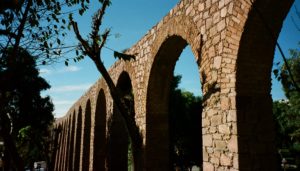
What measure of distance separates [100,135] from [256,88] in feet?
33.0

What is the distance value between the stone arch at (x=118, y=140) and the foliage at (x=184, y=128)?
809cm

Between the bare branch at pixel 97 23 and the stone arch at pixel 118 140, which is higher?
the bare branch at pixel 97 23

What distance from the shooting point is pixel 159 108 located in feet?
25.8

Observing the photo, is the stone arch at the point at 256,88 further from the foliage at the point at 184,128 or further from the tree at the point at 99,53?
the foliage at the point at 184,128

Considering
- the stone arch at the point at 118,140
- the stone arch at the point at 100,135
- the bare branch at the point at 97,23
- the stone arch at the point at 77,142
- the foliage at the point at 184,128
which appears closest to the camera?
the bare branch at the point at 97,23

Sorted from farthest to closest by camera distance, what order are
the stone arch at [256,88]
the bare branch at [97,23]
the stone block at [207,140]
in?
1. the bare branch at [97,23]
2. the stone block at [207,140]
3. the stone arch at [256,88]

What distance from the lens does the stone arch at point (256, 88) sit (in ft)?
14.0

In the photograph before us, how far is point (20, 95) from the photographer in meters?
21.8

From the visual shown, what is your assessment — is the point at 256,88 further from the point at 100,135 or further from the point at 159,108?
the point at 100,135

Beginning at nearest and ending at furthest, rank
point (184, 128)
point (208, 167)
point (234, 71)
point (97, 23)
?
1. point (234, 71)
2. point (208, 167)
3. point (97, 23)
4. point (184, 128)

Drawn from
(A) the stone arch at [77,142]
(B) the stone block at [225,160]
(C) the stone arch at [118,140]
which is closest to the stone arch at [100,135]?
(C) the stone arch at [118,140]

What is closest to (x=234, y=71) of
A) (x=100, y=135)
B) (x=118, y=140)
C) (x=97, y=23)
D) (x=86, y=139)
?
(x=97, y=23)

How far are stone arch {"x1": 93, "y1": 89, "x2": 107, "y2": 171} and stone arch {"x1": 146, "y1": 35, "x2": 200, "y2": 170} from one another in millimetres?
6075

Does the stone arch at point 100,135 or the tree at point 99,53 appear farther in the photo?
the stone arch at point 100,135
